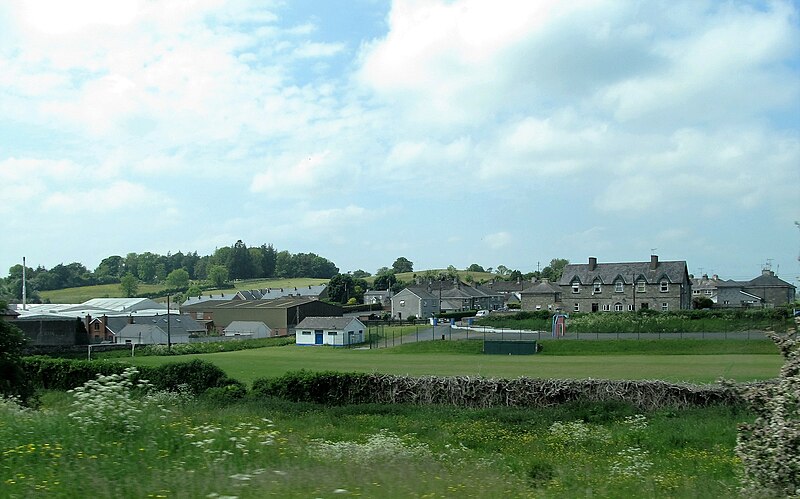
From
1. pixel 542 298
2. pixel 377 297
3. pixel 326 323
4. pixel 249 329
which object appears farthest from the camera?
pixel 377 297

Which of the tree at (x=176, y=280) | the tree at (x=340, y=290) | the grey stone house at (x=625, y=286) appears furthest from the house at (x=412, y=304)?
the tree at (x=176, y=280)

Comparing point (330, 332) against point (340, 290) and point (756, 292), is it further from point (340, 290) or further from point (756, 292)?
point (756, 292)

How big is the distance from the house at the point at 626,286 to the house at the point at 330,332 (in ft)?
112

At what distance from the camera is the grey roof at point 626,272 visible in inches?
3615

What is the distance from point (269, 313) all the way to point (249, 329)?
8.69 m

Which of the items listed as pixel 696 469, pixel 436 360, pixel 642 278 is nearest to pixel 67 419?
pixel 696 469

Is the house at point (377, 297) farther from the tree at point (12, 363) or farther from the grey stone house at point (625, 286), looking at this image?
the tree at point (12, 363)

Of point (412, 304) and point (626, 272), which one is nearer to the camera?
point (626, 272)

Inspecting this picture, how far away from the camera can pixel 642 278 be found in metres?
92.8

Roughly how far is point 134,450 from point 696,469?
11021 millimetres

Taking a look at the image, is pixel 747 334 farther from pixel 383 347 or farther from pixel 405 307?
pixel 405 307

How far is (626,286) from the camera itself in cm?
9331

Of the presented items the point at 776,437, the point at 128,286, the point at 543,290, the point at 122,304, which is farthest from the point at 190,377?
the point at 128,286

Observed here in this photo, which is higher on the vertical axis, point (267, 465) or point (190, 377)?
point (267, 465)
